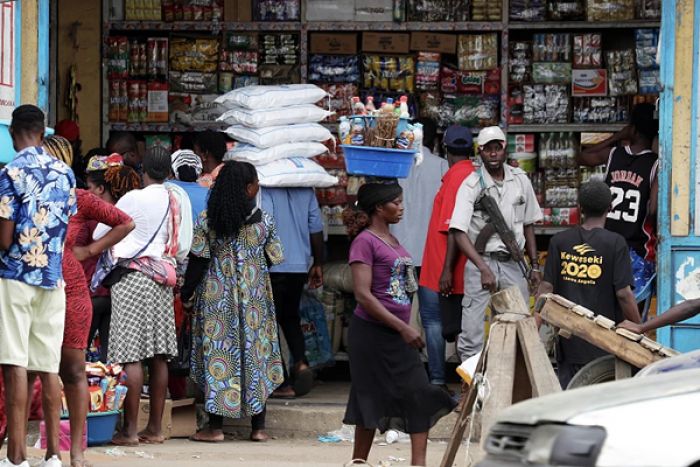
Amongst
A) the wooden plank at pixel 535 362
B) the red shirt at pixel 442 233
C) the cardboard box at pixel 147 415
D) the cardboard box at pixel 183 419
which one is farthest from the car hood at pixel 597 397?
the cardboard box at pixel 183 419

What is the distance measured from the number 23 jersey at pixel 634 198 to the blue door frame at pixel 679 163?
648 millimetres

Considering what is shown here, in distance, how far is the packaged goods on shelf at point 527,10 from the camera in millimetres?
11453

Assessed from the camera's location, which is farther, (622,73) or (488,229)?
(622,73)

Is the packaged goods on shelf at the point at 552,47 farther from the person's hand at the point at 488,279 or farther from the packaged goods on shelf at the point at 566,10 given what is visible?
the person's hand at the point at 488,279

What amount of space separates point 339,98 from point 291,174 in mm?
1634

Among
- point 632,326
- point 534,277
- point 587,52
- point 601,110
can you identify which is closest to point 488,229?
point 534,277

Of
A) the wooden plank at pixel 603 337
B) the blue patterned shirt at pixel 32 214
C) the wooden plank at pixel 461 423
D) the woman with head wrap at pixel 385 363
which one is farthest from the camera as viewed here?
the woman with head wrap at pixel 385 363

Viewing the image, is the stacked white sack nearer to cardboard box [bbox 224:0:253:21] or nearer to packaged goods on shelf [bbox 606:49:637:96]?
cardboard box [bbox 224:0:253:21]

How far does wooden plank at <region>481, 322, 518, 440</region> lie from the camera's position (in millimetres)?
6547

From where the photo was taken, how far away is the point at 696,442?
482cm

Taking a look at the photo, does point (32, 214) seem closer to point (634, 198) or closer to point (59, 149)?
point (59, 149)

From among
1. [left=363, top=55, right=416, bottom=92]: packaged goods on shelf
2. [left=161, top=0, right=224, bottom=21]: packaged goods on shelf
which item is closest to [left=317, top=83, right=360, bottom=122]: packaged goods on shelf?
[left=363, top=55, right=416, bottom=92]: packaged goods on shelf

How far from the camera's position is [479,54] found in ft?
37.8

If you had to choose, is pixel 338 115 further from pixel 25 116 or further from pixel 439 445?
pixel 25 116
